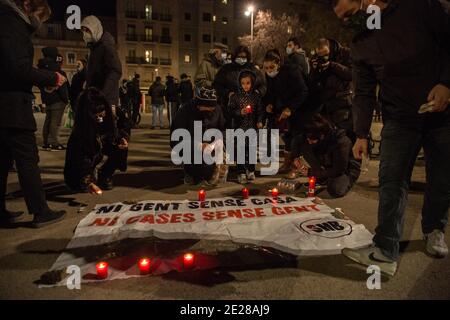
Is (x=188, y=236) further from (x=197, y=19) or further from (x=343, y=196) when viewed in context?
(x=197, y=19)

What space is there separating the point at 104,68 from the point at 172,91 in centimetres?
970

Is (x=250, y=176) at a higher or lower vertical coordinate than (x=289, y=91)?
lower

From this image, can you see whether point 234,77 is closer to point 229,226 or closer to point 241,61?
point 241,61

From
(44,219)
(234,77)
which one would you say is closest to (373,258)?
(44,219)

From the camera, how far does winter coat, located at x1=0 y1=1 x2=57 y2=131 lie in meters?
3.65

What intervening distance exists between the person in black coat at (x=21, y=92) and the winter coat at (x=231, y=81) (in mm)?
3379

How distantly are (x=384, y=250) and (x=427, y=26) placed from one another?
171cm

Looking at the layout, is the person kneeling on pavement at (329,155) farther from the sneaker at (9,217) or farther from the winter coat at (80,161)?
the sneaker at (9,217)

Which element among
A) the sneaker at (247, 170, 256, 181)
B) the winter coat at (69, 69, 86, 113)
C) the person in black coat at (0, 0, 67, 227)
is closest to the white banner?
the person in black coat at (0, 0, 67, 227)

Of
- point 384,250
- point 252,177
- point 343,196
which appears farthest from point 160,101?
point 384,250

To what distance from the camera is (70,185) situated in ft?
17.1

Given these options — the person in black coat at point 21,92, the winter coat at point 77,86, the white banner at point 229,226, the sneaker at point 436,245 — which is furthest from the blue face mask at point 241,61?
the sneaker at point 436,245

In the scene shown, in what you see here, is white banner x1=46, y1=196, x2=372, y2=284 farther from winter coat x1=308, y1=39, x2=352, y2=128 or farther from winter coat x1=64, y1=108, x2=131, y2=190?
winter coat x1=308, y1=39, x2=352, y2=128

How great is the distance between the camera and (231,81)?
6.90m
